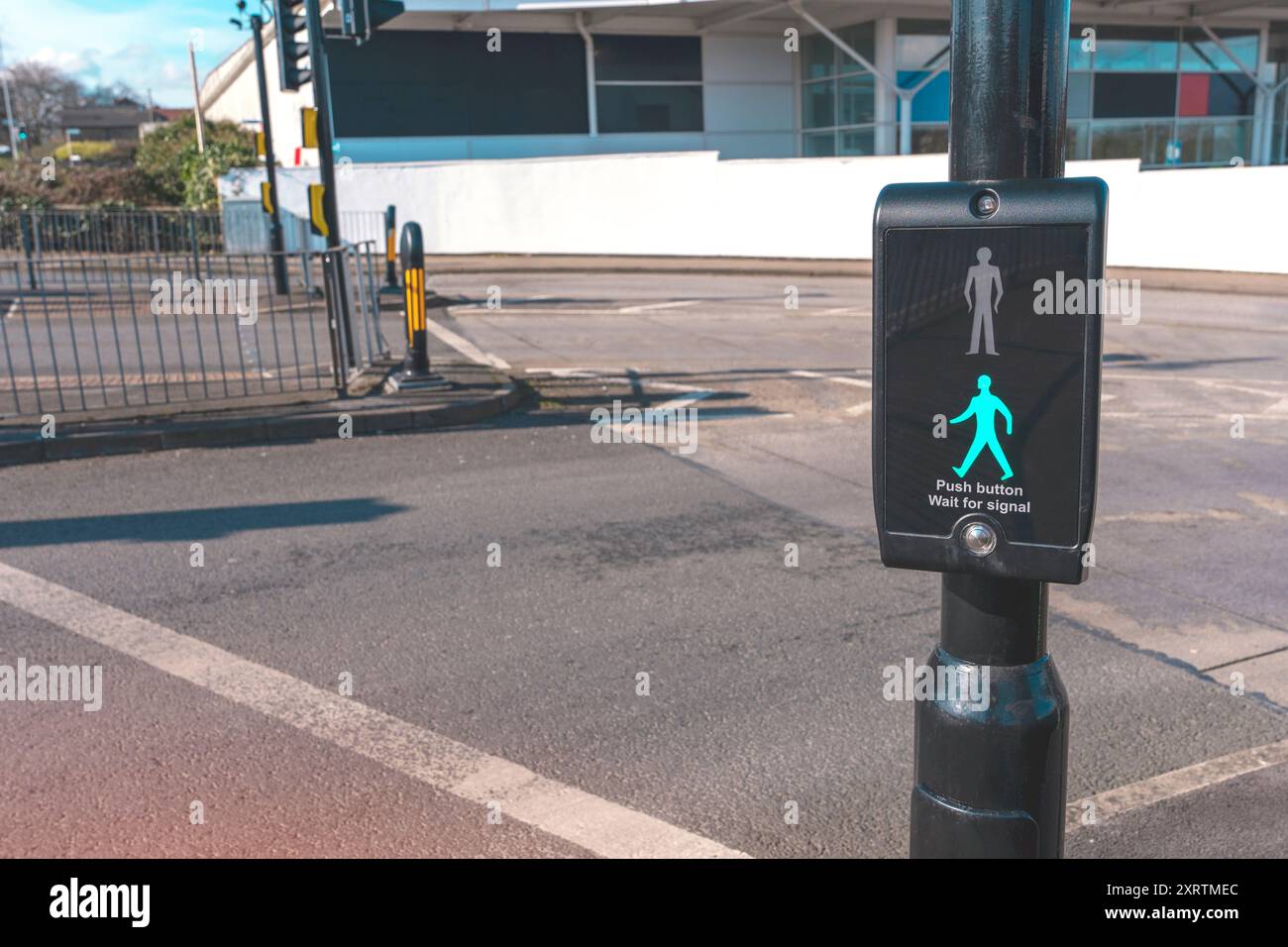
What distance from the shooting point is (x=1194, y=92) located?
32719 millimetres

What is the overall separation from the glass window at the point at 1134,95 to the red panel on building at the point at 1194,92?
336 mm

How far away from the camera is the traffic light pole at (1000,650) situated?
203cm

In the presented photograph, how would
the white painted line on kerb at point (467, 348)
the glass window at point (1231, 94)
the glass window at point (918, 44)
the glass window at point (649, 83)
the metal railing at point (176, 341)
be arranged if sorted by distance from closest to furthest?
the metal railing at point (176, 341), the white painted line on kerb at point (467, 348), the glass window at point (918, 44), the glass window at point (649, 83), the glass window at point (1231, 94)

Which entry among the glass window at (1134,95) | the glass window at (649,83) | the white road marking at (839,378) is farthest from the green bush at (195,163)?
the white road marking at (839,378)

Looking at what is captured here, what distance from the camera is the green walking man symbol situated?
2.01 m

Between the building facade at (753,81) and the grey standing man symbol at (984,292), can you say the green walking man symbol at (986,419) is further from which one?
the building facade at (753,81)

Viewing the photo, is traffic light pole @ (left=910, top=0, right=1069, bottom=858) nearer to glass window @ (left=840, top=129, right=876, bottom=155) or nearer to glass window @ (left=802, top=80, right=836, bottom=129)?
glass window @ (left=840, top=129, right=876, bottom=155)

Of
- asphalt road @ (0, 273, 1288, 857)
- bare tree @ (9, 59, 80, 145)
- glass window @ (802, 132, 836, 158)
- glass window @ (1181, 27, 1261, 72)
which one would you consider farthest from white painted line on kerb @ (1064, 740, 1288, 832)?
bare tree @ (9, 59, 80, 145)

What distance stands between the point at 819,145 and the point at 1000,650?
104 feet

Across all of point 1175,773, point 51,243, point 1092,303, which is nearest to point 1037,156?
point 1092,303

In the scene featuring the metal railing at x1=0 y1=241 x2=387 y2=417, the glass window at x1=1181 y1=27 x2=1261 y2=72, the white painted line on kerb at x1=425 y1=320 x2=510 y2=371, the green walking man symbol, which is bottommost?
the white painted line on kerb at x1=425 y1=320 x2=510 y2=371

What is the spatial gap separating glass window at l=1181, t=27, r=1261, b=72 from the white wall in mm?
11045

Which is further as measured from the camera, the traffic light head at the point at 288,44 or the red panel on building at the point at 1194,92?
the red panel on building at the point at 1194,92

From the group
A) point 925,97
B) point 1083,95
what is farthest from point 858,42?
point 1083,95
